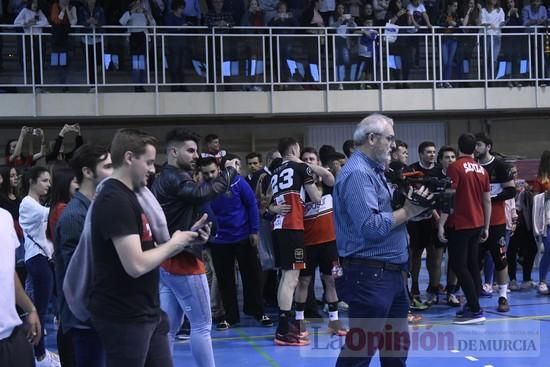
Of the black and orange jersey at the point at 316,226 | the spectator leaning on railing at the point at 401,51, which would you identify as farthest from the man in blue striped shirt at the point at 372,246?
the spectator leaning on railing at the point at 401,51

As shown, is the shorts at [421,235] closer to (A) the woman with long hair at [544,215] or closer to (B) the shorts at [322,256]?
(B) the shorts at [322,256]

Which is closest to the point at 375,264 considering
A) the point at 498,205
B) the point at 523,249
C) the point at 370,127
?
the point at 370,127

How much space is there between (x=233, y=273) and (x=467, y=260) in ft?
7.82

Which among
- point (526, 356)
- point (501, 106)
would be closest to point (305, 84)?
point (501, 106)

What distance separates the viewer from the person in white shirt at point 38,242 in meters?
6.30

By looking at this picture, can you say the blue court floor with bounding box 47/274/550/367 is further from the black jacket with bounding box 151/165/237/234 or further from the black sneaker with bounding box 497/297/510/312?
the black jacket with bounding box 151/165/237/234

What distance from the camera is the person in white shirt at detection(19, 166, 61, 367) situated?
630 cm

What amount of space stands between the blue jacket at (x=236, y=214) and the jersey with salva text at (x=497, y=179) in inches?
103

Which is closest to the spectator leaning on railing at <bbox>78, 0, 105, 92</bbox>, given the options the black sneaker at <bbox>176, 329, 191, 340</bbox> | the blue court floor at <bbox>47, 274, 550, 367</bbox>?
the blue court floor at <bbox>47, 274, 550, 367</bbox>

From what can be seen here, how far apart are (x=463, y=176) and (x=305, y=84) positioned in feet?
22.3

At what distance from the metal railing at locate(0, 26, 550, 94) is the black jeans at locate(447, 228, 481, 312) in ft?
22.4

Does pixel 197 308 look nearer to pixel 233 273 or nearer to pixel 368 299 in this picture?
pixel 368 299

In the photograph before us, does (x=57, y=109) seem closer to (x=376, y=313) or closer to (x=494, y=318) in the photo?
(x=494, y=318)

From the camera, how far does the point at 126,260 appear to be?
334cm
